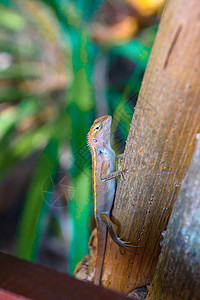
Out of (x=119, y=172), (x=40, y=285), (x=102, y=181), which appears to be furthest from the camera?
(x=102, y=181)

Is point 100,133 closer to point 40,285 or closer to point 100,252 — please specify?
point 100,252

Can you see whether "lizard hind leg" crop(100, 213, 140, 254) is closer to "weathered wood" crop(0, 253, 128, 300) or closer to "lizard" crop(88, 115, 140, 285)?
"lizard" crop(88, 115, 140, 285)

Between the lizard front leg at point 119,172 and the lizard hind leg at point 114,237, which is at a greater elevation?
the lizard front leg at point 119,172

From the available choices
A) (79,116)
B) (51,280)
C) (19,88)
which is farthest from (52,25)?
(51,280)

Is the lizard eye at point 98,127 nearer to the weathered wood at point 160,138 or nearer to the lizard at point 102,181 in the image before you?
the lizard at point 102,181

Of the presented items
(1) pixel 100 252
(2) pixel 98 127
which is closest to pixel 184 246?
(1) pixel 100 252

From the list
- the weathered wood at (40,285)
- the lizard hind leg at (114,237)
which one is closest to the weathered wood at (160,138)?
the lizard hind leg at (114,237)
